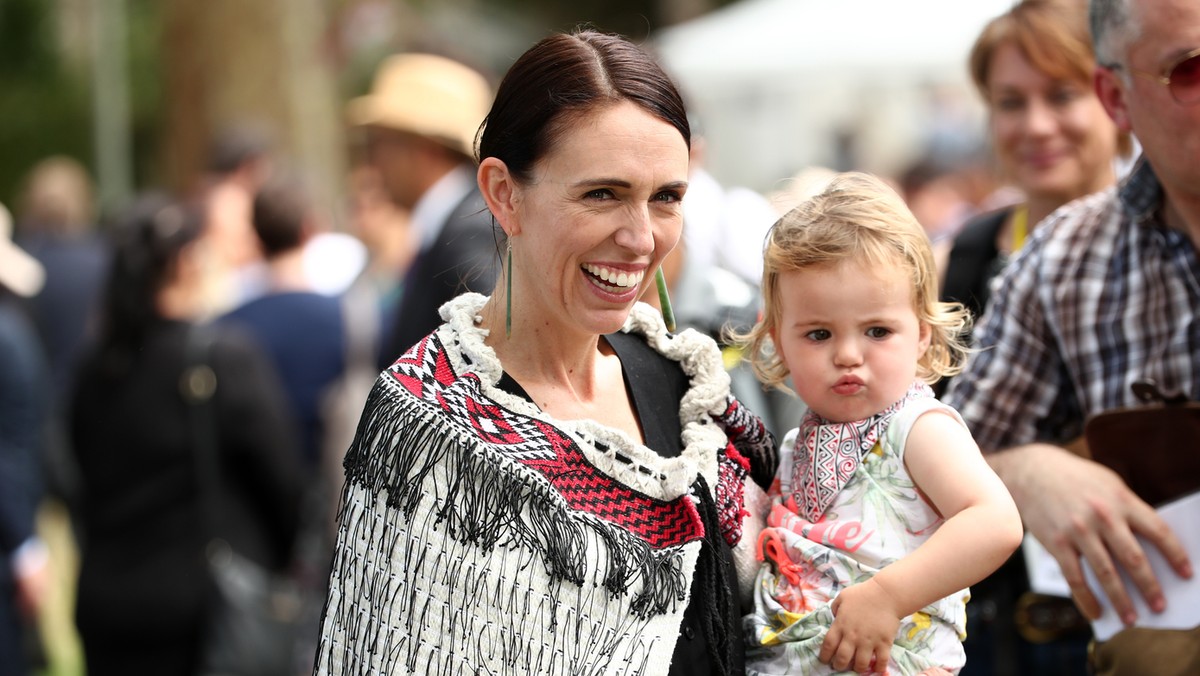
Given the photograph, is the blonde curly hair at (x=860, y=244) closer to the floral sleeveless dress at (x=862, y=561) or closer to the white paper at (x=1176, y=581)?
the floral sleeveless dress at (x=862, y=561)

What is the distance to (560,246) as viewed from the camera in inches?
99.0

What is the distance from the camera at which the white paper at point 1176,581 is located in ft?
9.96

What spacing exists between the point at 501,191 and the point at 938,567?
3.20 feet

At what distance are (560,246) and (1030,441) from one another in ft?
5.02

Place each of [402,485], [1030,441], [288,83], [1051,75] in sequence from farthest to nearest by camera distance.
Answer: [288,83], [1051,75], [1030,441], [402,485]

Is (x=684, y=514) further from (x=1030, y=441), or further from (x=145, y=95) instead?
(x=145, y=95)

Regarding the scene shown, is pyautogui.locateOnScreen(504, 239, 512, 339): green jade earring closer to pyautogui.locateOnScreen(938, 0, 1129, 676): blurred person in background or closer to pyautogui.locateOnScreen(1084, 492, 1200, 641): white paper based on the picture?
pyautogui.locateOnScreen(1084, 492, 1200, 641): white paper

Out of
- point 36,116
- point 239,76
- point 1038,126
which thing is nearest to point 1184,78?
point 1038,126

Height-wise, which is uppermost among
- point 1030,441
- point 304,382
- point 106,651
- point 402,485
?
point 402,485

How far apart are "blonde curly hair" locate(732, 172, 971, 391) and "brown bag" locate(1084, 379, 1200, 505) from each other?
583 mm

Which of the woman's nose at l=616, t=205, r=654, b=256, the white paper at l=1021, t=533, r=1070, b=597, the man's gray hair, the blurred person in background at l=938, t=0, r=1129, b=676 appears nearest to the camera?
the woman's nose at l=616, t=205, r=654, b=256

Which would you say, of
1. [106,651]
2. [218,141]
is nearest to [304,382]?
[106,651]

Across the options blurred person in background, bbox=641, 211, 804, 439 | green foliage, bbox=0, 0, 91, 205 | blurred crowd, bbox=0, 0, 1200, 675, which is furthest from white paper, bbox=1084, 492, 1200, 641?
green foliage, bbox=0, 0, 91, 205

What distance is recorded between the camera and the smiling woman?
238 centimetres
